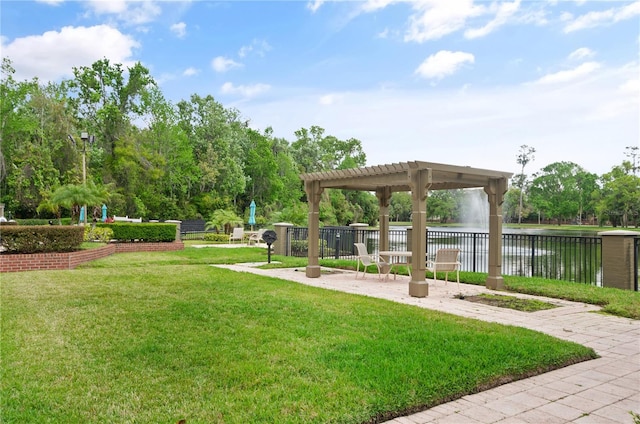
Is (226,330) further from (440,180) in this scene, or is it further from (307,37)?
(307,37)

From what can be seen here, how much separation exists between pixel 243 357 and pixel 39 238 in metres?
9.10

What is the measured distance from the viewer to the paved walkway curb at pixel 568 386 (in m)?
3.17

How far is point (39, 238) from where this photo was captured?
11.0 m

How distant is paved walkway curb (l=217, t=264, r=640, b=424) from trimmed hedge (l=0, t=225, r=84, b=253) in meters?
9.28

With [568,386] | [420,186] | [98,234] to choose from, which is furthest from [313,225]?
[98,234]

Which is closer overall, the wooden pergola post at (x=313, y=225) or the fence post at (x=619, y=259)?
the fence post at (x=619, y=259)

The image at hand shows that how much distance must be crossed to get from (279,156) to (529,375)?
140 feet

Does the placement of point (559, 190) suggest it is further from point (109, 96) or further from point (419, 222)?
point (419, 222)

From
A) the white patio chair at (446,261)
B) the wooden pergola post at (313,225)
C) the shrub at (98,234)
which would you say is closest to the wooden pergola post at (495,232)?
the white patio chair at (446,261)

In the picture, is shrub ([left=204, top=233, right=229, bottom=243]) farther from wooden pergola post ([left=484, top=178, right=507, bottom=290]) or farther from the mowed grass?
wooden pergola post ([left=484, top=178, right=507, bottom=290])

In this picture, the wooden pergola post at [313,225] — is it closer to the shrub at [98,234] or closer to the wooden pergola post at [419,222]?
the wooden pergola post at [419,222]

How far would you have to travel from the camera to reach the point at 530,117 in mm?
21328

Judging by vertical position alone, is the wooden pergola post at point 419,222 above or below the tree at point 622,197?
below

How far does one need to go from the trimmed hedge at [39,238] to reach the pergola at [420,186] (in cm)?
613
